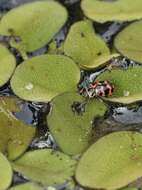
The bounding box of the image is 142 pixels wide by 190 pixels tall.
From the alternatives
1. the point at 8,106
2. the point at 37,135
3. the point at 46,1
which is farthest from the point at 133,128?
the point at 46,1

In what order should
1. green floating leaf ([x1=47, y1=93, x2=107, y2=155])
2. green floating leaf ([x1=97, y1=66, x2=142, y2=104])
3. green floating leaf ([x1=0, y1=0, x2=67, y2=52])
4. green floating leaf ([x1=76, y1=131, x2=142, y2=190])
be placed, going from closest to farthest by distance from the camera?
green floating leaf ([x1=76, y1=131, x2=142, y2=190])
green floating leaf ([x1=47, y1=93, x2=107, y2=155])
green floating leaf ([x1=97, y1=66, x2=142, y2=104])
green floating leaf ([x1=0, y1=0, x2=67, y2=52])

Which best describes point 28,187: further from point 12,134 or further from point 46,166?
point 12,134

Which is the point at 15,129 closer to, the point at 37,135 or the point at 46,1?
the point at 37,135

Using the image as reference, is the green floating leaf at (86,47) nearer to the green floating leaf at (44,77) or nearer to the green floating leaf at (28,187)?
the green floating leaf at (44,77)

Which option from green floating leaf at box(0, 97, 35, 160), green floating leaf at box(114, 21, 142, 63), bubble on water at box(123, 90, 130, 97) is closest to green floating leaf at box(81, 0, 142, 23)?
green floating leaf at box(114, 21, 142, 63)

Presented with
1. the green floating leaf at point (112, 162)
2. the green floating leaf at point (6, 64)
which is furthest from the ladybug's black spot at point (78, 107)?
the green floating leaf at point (6, 64)

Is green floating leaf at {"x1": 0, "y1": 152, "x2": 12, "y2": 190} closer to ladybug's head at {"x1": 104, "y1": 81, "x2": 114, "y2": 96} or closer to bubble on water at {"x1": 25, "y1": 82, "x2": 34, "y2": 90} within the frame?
bubble on water at {"x1": 25, "y1": 82, "x2": 34, "y2": 90}
